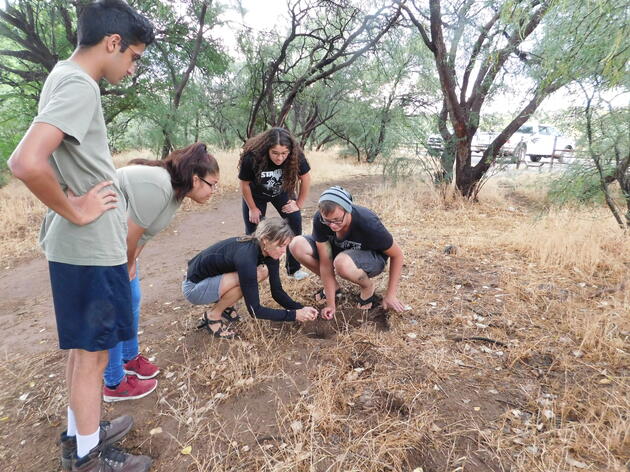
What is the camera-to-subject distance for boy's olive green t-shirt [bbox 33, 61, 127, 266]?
1214 mm

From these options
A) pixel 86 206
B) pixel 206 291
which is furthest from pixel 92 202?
pixel 206 291

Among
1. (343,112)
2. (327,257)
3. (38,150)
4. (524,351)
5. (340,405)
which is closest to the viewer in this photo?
(38,150)

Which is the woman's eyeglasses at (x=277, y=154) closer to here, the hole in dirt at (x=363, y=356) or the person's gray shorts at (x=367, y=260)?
the person's gray shorts at (x=367, y=260)

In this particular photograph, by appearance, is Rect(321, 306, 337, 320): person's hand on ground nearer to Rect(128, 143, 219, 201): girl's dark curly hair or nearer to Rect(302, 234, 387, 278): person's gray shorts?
Rect(302, 234, 387, 278): person's gray shorts

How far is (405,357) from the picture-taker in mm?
2336

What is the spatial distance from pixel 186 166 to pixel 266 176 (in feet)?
4.86

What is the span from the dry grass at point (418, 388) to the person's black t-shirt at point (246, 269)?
0.23 meters

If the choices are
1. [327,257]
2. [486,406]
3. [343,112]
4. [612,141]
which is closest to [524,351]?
[486,406]

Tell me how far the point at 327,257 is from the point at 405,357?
0.95 m

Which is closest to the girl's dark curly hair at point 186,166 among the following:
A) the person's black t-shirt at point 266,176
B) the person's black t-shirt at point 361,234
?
the person's black t-shirt at point 361,234

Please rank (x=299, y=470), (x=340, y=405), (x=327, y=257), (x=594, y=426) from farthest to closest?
(x=327, y=257)
(x=340, y=405)
(x=594, y=426)
(x=299, y=470)

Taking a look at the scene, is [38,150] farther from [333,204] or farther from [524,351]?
[524,351]

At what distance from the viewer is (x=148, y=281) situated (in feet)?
14.1

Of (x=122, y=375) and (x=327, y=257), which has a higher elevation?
(x=327, y=257)
